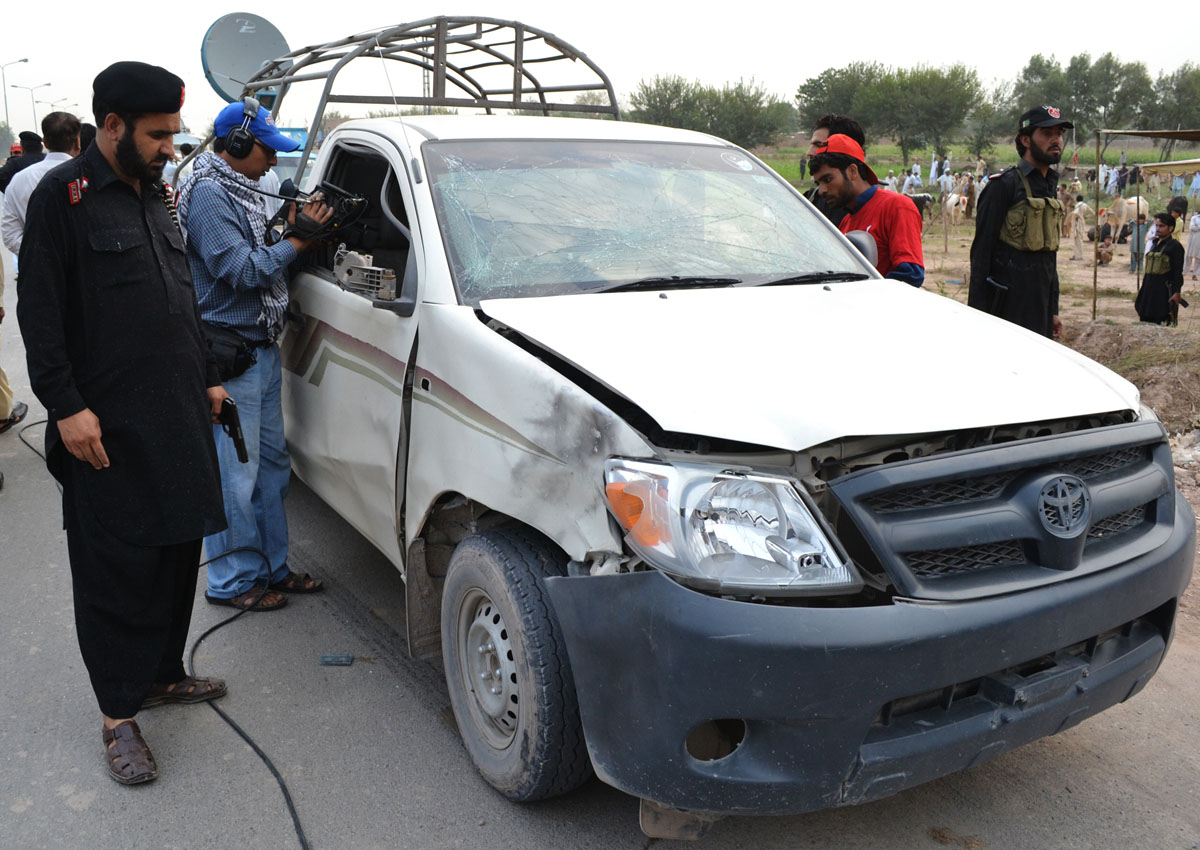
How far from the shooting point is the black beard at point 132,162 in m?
2.94

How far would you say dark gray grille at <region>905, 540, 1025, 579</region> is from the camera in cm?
229

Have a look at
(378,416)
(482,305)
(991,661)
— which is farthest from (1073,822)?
(378,416)

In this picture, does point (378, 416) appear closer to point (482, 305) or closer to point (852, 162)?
point (482, 305)

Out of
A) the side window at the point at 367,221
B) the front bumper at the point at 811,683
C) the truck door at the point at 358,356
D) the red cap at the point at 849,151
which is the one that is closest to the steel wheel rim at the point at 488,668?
the front bumper at the point at 811,683

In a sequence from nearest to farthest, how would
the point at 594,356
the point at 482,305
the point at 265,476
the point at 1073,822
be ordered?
1. the point at 594,356
2. the point at 1073,822
3. the point at 482,305
4. the point at 265,476

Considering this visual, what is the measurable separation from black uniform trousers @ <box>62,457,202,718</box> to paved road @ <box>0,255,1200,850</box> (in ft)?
0.87

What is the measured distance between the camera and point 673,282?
3.36 meters

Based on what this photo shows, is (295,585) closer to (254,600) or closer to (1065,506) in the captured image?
(254,600)

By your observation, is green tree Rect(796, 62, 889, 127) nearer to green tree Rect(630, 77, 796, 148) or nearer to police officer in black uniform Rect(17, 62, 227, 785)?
green tree Rect(630, 77, 796, 148)

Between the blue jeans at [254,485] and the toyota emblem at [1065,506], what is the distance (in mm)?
3009

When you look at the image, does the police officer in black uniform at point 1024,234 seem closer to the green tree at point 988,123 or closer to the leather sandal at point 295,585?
the leather sandal at point 295,585

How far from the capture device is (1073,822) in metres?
2.86

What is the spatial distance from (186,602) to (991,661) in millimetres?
2567

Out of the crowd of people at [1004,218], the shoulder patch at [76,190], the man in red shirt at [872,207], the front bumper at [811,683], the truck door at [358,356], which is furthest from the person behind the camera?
the crowd of people at [1004,218]
